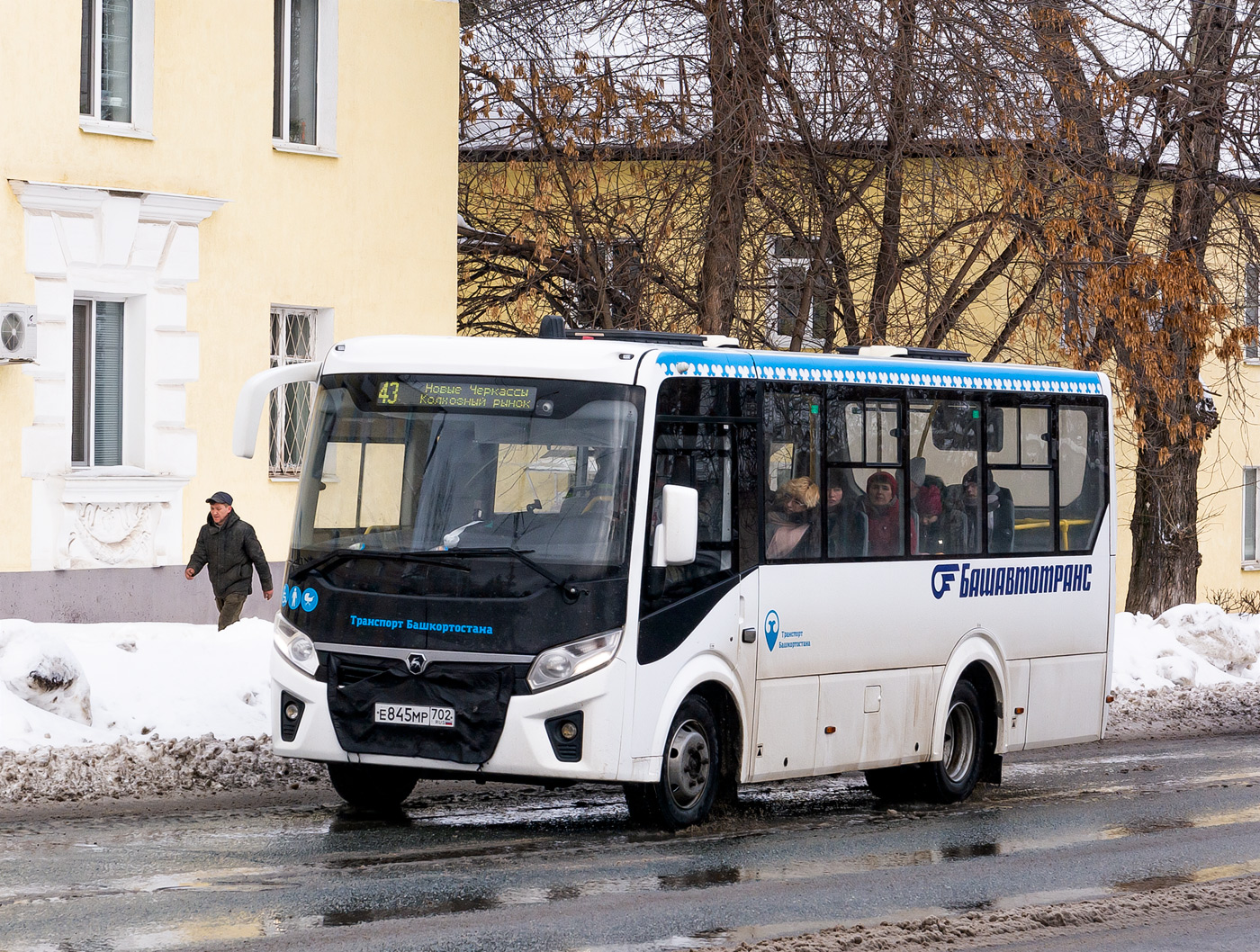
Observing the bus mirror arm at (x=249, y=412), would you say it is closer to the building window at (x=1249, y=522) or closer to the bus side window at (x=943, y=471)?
the bus side window at (x=943, y=471)

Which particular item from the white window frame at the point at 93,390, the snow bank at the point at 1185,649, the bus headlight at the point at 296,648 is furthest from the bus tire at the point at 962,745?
the white window frame at the point at 93,390

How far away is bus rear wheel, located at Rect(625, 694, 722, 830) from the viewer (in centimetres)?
1009

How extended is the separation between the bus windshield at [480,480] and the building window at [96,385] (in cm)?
885

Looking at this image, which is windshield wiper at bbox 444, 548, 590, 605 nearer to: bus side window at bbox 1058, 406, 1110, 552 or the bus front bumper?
the bus front bumper

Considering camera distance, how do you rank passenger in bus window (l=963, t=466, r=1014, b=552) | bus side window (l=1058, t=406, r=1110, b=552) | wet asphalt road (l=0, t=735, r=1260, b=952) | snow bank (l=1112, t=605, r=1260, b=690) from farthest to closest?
snow bank (l=1112, t=605, r=1260, b=690) → bus side window (l=1058, t=406, r=1110, b=552) → passenger in bus window (l=963, t=466, r=1014, b=552) → wet asphalt road (l=0, t=735, r=1260, b=952)

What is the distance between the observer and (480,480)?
10.0 meters

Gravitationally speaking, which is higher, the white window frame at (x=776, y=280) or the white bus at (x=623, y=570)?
the white window frame at (x=776, y=280)

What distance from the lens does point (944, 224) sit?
19.7 m

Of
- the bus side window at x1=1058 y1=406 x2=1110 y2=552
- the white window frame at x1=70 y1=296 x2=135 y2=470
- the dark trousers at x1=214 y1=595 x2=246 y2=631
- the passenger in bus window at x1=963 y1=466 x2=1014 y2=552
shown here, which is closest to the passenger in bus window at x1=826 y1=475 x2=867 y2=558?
the passenger in bus window at x1=963 y1=466 x2=1014 y2=552

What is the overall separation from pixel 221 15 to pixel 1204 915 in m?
14.4

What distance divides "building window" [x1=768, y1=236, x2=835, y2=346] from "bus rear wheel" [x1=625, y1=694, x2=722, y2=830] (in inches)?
405

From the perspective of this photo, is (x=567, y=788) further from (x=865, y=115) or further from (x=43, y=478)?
(x=865, y=115)

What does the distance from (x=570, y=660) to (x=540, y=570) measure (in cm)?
47

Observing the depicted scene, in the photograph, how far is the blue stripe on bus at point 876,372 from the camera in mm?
10734
